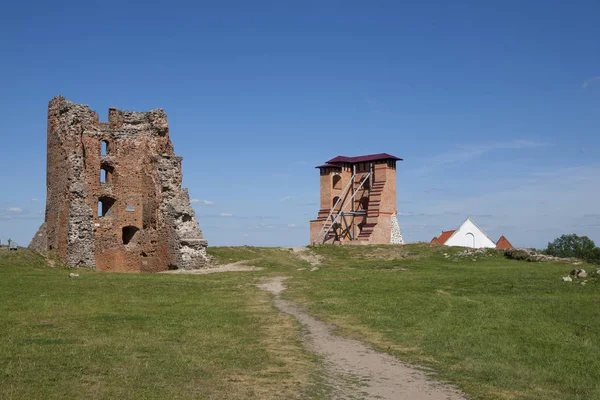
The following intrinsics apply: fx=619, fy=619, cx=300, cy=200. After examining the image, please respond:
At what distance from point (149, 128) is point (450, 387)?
992 inches

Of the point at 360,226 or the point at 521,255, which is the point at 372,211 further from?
the point at 521,255

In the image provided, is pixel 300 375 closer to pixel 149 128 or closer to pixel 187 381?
pixel 187 381

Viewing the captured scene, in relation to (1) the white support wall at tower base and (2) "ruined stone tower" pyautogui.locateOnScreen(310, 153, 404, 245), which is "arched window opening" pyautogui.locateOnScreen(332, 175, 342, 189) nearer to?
(2) "ruined stone tower" pyautogui.locateOnScreen(310, 153, 404, 245)

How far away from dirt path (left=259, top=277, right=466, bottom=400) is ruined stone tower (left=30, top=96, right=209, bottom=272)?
58.4ft

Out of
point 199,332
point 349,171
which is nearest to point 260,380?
point 199,332

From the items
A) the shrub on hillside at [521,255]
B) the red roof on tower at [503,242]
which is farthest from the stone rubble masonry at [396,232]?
the shrub on hillside at [521,255]

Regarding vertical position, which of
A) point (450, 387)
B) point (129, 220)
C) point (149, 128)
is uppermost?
point (149, 128)

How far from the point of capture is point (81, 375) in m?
8.15

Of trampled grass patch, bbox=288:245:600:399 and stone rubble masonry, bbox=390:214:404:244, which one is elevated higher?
stone rubble masonry, bbox=390:214:404:244

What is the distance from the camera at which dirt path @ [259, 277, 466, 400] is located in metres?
7.97

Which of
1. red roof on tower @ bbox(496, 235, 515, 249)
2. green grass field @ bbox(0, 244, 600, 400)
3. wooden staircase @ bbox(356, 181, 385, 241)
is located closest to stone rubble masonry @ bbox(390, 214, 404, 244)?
wooden staircase @ bbox(356, 181, 385, 241)

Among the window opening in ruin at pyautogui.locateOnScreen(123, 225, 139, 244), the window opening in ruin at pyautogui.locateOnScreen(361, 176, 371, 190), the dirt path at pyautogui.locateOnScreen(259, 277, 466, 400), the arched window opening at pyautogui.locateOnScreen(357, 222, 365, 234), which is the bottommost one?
the dirt path at pyautogui.locateOnScreen(259, 277, 466, 400)

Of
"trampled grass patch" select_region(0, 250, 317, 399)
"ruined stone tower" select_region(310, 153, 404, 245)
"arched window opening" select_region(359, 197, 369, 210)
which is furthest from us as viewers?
"arched window opening" select_region(359, 197, 369, 210)

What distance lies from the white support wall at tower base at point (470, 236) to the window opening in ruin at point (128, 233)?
30924mm
